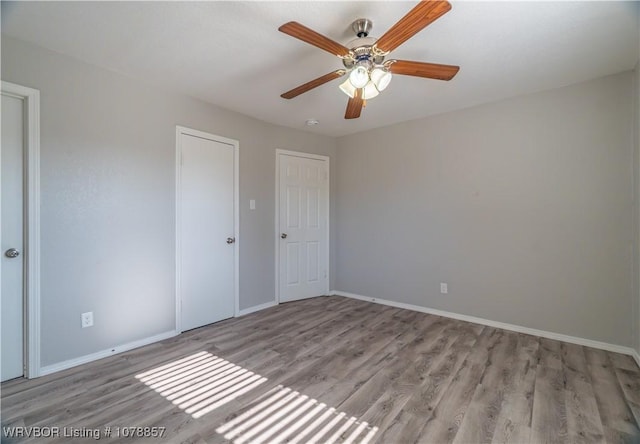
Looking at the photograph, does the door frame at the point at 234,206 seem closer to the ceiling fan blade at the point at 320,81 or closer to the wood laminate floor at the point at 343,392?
the wood laminate floor at the point at 343,392

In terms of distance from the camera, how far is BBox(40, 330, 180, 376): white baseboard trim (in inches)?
87.4

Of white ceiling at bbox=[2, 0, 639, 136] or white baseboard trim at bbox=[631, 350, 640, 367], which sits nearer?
white ceiling at bbox=[2, 0, 639, 136]

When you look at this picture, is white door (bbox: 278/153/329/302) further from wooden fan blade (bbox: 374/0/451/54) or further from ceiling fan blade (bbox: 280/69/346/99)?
wooden fan blade (bbox: 374/0/451/54)

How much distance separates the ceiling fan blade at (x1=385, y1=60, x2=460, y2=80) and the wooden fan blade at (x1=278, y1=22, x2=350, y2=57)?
1.12ft

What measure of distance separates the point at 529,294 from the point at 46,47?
4.81m

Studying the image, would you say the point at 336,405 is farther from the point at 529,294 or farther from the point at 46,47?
the point at 46,47

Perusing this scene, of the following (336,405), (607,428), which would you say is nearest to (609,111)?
Result: (607,428)

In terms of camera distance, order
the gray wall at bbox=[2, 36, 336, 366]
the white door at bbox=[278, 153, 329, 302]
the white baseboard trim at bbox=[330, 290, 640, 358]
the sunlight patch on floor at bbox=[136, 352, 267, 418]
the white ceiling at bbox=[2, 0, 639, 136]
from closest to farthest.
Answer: the white ceiling at bbox=[2, 0, 639, 136] → the sunlight patch on floor at bbox=[136, 352, 267, 418] → the gray wall at bbox=[2, 36, 336, 366] → the white baseboard trim at bbox=[330, 290, 640, 358] → the white door at bbox=[278, 153, 329, 302]

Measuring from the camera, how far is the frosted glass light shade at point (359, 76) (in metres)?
1.81

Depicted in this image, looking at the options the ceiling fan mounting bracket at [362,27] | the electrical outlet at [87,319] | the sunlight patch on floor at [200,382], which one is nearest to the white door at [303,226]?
the sunlight patch on floor at [200,382]

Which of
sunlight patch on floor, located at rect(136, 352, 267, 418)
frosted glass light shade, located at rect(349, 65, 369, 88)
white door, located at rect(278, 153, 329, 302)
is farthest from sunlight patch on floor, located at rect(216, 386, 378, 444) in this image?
white door, located at rect(278, 153, 329, 302)

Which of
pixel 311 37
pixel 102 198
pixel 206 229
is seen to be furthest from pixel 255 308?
pixel 311 37

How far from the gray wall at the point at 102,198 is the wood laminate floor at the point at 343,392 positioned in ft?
1.11

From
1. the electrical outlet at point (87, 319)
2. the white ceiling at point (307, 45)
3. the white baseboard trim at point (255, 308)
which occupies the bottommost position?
the white baseboard trim at point (255, 308)
